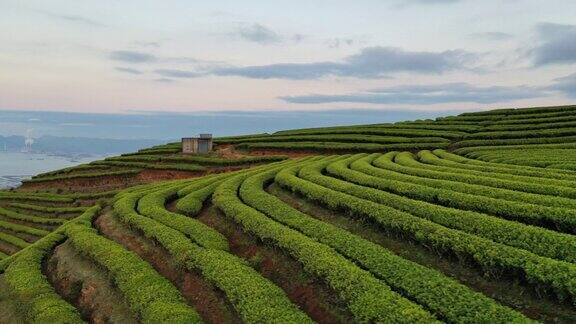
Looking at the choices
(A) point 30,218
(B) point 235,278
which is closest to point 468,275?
(B) point 235,278

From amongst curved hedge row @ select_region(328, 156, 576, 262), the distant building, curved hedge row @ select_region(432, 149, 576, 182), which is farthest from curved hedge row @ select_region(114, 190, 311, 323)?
the distant building

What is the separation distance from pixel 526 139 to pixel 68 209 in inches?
1751

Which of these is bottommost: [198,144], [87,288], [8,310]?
[8,310]

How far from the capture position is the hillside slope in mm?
12805

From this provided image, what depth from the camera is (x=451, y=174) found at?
2689cm

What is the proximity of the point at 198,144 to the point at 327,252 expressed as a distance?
43.5 m

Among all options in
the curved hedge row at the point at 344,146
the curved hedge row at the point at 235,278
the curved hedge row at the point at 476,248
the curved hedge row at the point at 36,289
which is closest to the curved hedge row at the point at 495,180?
the curved hedge row at the point at 476,248

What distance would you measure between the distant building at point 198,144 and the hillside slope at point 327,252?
73.5 ft

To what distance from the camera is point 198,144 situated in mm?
57281

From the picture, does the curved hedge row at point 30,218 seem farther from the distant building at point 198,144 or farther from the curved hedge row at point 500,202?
the curved hedge row at point 500,202

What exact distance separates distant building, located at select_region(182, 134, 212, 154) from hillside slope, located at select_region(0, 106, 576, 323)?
2241 cm

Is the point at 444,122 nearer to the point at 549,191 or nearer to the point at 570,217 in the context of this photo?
the point at 549,191

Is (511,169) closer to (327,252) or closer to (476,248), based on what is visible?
(476,248)

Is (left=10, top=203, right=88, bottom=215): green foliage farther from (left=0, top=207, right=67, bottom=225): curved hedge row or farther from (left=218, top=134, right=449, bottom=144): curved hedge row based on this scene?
(left=218, top=134, right=449, bottom=144): curved hedge row
